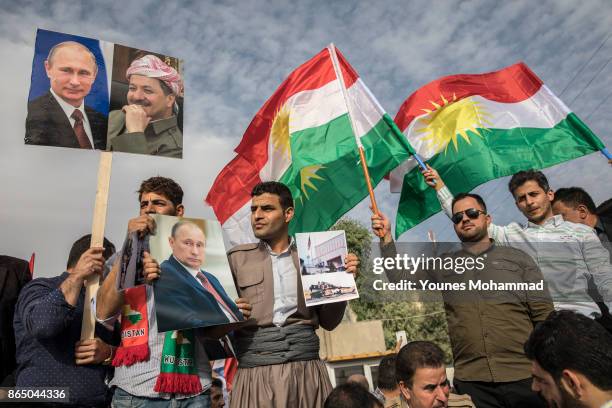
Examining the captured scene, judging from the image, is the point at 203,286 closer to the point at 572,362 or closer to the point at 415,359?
the point at 415,359

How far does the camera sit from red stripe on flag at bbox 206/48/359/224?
5.46 m

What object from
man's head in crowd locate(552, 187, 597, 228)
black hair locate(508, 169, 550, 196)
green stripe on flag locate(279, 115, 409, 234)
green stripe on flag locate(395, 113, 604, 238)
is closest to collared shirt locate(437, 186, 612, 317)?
black hair locate(508, 169, 550, 196)

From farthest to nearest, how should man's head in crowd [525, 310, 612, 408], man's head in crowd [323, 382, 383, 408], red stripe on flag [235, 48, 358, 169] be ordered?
red stripe on flag [235, 48, 358, 169] < man's head in crowd [323, 382, 383, 408] < man's head in crowd [525, 310, 612, 408]

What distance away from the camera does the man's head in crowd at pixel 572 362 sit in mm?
2146

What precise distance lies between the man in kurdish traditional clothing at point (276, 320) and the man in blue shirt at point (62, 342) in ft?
2.95

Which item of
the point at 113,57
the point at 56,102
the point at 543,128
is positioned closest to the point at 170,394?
the point at 56,102

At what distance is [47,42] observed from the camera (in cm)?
358

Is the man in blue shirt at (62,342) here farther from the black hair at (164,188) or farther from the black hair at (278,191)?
the black hair at (278,191)

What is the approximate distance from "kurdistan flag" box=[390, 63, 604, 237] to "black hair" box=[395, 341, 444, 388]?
211cm

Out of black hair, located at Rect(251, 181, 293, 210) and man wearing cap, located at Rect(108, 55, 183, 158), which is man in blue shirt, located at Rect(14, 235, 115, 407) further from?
black hair, located at Rect(251, 181, 293, 210)

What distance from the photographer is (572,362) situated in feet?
7.34

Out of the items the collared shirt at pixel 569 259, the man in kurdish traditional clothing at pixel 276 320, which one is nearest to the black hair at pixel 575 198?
the collared shirt at pixel 569 259

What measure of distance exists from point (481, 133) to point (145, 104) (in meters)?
3.77

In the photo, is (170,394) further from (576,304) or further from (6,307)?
(576,304)
